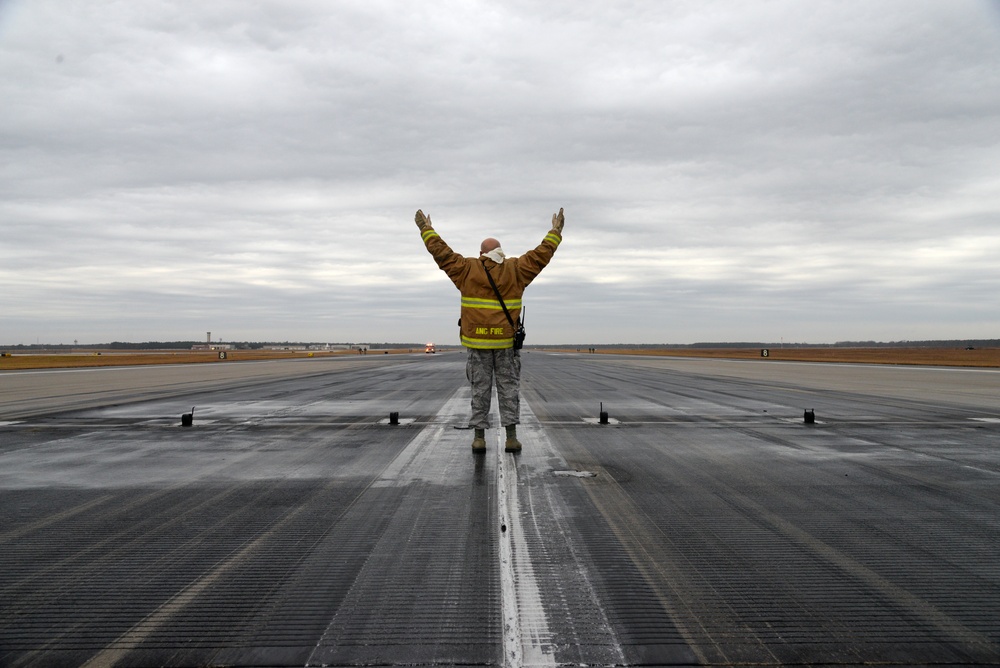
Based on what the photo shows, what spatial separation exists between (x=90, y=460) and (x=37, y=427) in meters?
3.39

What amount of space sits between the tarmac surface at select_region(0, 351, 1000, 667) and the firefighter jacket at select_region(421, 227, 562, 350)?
1.23 metres

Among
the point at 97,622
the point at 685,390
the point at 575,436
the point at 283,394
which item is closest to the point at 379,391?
the point at 283,394

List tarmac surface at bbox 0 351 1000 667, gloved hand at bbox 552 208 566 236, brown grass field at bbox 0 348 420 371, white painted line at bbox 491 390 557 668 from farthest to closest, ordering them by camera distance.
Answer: brown grass field at bbox 0 348 420 371
gloved hand at bbox 552 208 566 236
tarmac surface at bbox 0 351 1000 667
white painted line at bbox 491 390 557 668

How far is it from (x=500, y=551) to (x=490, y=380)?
312 centimetres

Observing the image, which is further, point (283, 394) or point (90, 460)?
point (283, 394)

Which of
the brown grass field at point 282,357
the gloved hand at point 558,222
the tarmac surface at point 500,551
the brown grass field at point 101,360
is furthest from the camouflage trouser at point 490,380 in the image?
the brown grass field at point 282,357

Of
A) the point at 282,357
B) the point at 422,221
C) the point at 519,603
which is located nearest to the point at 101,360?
the point at 282,357

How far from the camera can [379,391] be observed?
50.5ft

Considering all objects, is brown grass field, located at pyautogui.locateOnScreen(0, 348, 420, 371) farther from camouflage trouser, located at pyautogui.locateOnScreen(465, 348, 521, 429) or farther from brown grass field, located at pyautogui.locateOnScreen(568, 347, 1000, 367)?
brown grass field, located at pyautogui.locateOnScreen(568, 347, 1000, 367)

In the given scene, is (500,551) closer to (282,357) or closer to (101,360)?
(101,360)

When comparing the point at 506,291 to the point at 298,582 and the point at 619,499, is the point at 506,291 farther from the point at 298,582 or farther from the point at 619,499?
the point at 298,582

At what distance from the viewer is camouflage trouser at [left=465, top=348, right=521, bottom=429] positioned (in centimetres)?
627

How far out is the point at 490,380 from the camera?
632 cm

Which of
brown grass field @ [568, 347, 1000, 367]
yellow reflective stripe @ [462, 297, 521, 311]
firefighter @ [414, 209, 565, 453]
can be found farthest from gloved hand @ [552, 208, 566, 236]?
brown grass field @ [568, 347, 1000, 367]
